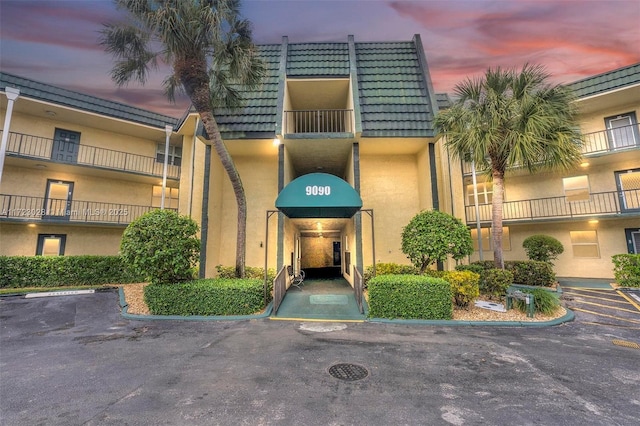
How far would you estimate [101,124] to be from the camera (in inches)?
599

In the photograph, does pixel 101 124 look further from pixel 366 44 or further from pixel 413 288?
pixel 413 288

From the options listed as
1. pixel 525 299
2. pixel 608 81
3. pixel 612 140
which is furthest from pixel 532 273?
pixel 608 81

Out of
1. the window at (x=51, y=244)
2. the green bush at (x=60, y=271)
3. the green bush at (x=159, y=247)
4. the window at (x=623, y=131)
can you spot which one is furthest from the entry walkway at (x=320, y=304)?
the window at (x=623, y=131)

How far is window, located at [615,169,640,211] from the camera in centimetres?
1254

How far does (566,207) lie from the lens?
14.1 metres

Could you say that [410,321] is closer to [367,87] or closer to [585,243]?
[367,87]

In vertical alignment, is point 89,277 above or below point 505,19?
below

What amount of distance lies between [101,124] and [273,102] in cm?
1169

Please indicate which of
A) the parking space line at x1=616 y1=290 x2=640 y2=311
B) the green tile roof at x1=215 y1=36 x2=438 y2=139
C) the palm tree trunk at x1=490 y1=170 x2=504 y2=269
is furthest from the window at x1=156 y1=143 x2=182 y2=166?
the parking space line at x1=616 y1=290 x2=640 y2=311

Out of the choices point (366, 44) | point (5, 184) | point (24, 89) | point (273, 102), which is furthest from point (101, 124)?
point (366, 44)

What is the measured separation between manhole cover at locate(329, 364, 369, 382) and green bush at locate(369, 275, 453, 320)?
3.29 metres

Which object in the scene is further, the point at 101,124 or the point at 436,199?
the point at 101,124

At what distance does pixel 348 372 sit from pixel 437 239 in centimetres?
574

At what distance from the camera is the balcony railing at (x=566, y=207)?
1273cm
